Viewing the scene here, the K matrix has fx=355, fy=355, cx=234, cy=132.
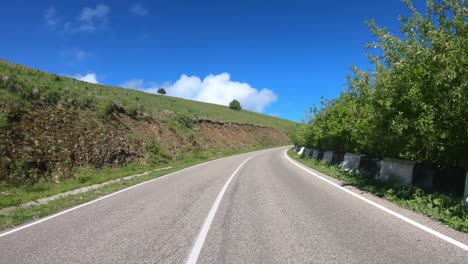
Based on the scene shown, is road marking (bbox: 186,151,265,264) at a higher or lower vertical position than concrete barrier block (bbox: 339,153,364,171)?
lower

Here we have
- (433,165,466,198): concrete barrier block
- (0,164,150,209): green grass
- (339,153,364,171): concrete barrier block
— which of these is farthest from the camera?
(339,153,364,171): concrete barrier block

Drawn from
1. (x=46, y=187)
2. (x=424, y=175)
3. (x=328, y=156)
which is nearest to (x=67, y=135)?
(x=46, y=187)

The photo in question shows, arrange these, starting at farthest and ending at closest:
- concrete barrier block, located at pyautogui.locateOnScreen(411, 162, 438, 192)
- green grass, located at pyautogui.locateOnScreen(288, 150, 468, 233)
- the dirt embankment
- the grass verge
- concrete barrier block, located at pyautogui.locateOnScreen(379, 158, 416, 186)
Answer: the dirt embankment < concrete barrier block, located at pyautogui.locateOnScreen(379, 158, 416, 186) < concrete barrier block, located at pyautogui.locateOnScreen(411, 162, 438, 192) < the grass verge < green grass, located at pyautogui.locateOnScreen(288, 150, 468, 233)

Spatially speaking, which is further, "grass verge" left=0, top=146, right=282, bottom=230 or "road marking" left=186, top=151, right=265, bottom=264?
"grass verge" left=0, top=146, right=282, bottom=230

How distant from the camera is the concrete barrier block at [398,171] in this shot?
409 inches

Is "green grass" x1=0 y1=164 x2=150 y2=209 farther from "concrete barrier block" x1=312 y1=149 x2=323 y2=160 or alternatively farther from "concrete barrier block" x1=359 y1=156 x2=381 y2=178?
"concrete barrier block" x1=312 y1=149 x2=323 y2=160

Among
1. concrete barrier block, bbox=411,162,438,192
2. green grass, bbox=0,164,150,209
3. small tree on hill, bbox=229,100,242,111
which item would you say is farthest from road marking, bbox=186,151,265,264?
small tree on hill, bbox=229,100,242,111

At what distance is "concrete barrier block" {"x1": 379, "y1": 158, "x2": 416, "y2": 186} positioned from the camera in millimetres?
10391

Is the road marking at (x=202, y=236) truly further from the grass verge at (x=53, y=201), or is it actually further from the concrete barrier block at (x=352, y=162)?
the concrete barrier block at (x=352, y=162)

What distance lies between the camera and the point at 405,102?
9.42 m

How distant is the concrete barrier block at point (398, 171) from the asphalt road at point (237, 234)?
1621 mm

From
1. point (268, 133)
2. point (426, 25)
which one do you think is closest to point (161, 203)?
point (426, 25)

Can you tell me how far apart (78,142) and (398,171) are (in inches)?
631

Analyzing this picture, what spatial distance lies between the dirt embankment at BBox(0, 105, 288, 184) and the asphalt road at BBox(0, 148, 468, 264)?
6.90 metres
